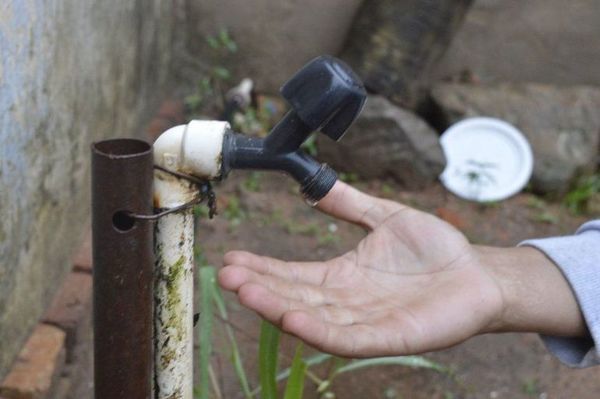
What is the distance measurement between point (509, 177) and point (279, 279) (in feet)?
8.35

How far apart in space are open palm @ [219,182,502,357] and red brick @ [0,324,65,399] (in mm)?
754

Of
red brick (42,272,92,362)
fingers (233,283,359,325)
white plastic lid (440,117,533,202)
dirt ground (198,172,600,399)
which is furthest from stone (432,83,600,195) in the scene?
fingers (233,283,359,325)

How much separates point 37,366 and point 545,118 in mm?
2758

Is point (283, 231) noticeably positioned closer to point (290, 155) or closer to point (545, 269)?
point (545, 269)

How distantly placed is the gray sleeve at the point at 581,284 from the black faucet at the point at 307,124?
2.22 ft

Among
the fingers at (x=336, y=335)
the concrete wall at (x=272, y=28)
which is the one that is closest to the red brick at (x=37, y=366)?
the fingers at (x=336, y=335)

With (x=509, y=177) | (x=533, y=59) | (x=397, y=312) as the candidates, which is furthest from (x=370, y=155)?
(x=397, y=312)

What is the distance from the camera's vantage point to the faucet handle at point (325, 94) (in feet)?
3.07

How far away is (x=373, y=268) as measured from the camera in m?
1.50

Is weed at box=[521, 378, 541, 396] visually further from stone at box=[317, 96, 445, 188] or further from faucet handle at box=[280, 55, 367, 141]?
faucet handle at box=[280, 55, 367, 141]

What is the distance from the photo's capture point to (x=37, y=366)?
6.08ft

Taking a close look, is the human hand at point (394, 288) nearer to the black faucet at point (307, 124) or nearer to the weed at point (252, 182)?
the black faucet at point (307, 124)

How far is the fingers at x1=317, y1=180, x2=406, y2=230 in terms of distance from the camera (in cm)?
154

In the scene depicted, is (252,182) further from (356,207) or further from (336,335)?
(336,335)
